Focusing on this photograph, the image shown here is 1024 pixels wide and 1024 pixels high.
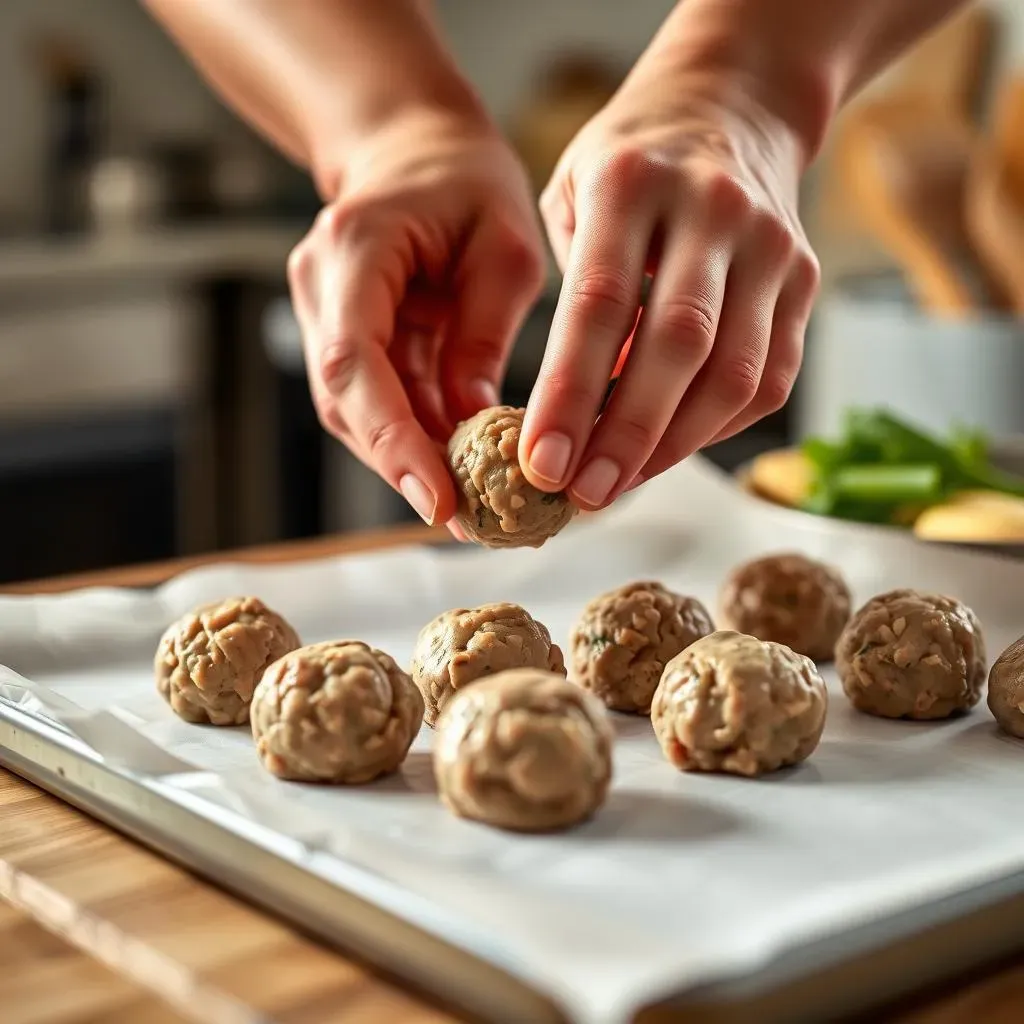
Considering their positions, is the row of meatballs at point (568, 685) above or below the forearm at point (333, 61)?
below

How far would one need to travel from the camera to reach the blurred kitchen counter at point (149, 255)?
3506 millimetres

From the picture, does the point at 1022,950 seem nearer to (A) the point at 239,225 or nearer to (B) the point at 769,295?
(B) the point at 769,295

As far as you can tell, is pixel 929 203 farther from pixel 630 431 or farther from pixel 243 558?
pixel 630 431

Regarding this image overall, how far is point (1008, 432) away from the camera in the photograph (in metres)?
2.29

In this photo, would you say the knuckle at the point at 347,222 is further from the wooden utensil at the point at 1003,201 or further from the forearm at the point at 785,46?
the wooden utensil at the point at 1003,201

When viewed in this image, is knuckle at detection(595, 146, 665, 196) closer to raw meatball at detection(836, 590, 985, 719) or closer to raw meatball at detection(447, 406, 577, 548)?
raw meatball at detection(447, 406, 577, 548)

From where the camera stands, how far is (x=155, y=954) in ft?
2.90

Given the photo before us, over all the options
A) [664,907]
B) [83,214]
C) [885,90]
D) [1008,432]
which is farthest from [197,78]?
[664,907]

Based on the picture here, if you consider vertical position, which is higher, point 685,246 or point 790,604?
point 685,246

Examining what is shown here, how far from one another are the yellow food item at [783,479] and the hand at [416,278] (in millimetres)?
510

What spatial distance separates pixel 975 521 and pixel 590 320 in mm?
752

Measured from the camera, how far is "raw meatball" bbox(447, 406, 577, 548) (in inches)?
50.5

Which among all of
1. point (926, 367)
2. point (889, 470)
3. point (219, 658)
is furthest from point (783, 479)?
point (219, 658)

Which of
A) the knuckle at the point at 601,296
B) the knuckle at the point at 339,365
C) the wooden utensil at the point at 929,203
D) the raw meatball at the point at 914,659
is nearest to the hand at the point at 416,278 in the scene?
the knuckle at the point at 339,365
